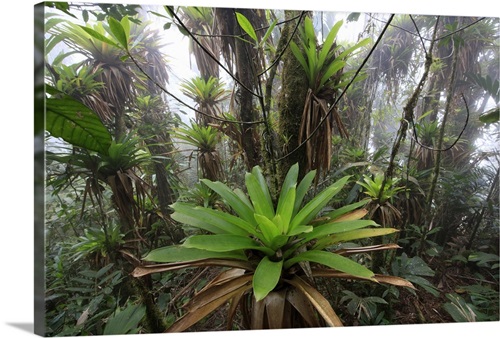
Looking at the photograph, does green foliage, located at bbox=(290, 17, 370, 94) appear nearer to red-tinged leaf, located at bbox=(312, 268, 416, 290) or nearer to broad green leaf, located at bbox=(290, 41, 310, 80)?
broad green leaf, located at bbox=(290, 41, 310, 80)

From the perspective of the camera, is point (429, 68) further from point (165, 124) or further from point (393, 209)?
point (165, 124)

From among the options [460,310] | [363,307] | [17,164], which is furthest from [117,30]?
[460,310]

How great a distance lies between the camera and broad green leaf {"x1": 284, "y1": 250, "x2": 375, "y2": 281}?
866mm

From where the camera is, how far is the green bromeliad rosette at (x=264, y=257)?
2.87 feet

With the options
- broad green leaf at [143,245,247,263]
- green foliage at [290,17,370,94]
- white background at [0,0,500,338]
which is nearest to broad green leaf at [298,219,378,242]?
broad green leaf at [143,245,247,263]

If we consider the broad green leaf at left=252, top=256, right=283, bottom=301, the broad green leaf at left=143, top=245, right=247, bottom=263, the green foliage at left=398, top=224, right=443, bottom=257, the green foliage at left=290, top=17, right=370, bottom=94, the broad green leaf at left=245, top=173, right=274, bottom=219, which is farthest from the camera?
the green foliage at left=398, top=224, right=443, bottom=257

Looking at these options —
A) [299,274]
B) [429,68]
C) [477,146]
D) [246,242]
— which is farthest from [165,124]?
[477,146]

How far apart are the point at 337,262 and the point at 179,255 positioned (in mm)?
436

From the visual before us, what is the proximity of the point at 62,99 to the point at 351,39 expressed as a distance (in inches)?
44.7

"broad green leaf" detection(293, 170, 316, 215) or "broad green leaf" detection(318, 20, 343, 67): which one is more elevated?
"broad green leaf" detection(318, 20, 343, 67)

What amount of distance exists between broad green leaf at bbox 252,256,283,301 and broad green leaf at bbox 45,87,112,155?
704mm

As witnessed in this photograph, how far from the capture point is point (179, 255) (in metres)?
0.92

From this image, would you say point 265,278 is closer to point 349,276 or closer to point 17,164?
point 349,276

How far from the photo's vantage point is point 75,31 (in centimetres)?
123
